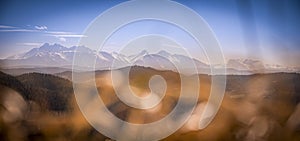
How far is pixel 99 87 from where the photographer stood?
3.54 meters

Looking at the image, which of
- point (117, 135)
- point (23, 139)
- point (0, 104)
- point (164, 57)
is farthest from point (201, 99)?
point (0, 104)

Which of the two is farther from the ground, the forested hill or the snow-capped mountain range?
the snow-capped mountain range

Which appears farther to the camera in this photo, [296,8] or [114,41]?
[296,8]

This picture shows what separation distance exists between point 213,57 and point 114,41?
3.32ft

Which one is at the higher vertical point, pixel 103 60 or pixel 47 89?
pixel 103 60

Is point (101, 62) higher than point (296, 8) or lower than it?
lower

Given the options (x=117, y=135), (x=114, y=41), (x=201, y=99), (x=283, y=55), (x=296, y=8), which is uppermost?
(x=296, y=8)

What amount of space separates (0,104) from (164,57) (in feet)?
5.75

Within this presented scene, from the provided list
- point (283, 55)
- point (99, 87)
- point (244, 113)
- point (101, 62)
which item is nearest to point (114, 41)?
point (101, 62)

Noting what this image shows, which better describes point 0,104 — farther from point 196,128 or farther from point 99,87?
point 196,128

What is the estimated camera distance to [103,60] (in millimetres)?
3553

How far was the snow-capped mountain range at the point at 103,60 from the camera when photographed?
351 centimetres

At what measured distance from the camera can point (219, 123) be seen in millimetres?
3553

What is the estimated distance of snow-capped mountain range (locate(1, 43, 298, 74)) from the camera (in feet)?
11.5
